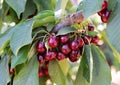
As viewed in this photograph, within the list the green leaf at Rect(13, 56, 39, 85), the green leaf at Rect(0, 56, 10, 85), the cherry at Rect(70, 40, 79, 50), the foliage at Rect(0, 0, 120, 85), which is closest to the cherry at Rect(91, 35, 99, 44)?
the foliage at Rect(0, 0, 120, 85)

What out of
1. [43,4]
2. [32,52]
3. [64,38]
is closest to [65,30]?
[64,38]

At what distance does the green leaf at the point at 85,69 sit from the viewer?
3.76ft

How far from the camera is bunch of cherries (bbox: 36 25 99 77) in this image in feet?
3.66

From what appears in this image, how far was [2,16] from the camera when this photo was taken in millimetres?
1394

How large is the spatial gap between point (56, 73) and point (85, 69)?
0.37 feet

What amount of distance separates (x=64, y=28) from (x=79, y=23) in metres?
0.06

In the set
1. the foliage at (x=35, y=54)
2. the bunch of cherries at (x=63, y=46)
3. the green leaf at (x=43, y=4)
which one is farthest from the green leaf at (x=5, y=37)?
the green leaf at (x=43, y=4)

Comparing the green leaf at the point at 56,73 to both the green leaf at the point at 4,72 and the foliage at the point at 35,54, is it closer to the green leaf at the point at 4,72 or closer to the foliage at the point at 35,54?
the foliage at the point at 35,54

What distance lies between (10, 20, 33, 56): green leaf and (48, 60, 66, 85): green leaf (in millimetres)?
174

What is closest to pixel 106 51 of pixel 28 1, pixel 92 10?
pixel 28 1

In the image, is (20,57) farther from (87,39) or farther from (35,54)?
(87,39)

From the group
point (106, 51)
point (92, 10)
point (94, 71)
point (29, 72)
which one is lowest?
point (106, 51)

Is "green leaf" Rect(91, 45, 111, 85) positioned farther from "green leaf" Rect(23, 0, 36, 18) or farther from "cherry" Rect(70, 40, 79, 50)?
"green leaf" Rect(23, 0, 36, 18)

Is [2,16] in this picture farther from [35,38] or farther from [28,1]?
[35,38]
